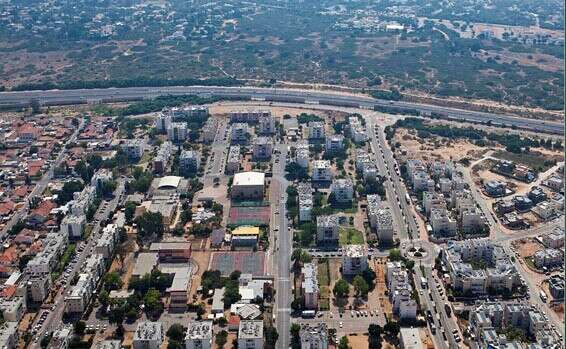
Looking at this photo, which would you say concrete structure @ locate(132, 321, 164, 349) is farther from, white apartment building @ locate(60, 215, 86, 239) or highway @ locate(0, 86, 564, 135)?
highway @ locate(0, 86, 564, 135)

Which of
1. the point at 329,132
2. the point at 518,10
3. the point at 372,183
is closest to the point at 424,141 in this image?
the point at 329,132

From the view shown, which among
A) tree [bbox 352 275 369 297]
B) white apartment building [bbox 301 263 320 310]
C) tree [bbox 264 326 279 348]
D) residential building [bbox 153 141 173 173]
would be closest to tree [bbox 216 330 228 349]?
tree [bbox 264 326 279 348]

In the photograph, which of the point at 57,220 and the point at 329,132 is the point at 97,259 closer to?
the point at 57,220

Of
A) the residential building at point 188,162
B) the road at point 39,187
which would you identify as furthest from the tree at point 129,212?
the residential building at point 188,162

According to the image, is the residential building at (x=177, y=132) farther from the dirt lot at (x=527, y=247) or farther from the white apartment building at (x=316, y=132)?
the dirt lot at (x=527, y=247)

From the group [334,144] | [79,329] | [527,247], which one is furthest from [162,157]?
[527,247]

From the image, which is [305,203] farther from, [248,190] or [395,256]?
[395,256]

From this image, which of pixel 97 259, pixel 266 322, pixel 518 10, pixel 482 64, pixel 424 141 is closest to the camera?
pixel 266 322
